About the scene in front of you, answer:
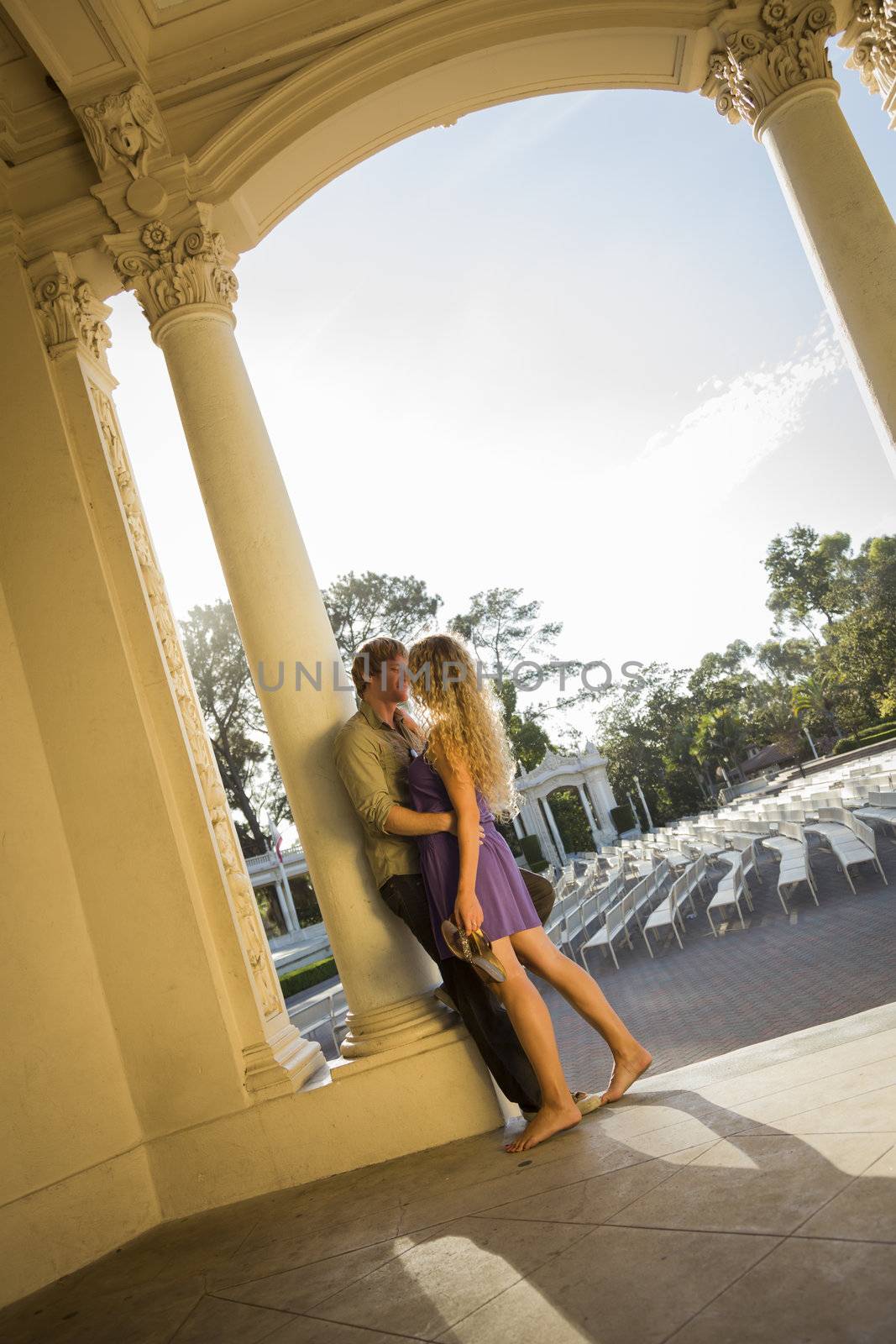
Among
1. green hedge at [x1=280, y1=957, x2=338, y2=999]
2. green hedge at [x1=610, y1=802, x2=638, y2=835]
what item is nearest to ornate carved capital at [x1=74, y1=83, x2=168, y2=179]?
green hedge at [x1=280, y1=957, x2=338, y2=999]

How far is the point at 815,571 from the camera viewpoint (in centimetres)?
4897

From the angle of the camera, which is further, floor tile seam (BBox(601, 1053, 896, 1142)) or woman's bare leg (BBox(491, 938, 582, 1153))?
woman's bare leg (BBox(491, 938, 582, 1153))

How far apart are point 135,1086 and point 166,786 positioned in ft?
5.63

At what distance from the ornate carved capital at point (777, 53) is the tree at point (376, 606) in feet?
79.2

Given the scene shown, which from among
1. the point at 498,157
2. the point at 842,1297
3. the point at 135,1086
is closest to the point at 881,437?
the point at 842,1297

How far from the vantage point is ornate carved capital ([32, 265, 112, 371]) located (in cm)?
616

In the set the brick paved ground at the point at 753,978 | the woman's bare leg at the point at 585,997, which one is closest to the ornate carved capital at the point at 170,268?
the woman's bare leg at the point at 585,997

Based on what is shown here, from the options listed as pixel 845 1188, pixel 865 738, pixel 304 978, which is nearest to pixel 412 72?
pixel 845 1188

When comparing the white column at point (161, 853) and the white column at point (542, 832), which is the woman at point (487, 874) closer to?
the white column at point (161, 853)

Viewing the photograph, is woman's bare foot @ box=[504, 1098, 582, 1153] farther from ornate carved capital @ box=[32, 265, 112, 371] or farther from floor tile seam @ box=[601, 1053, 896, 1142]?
ornate carved capital @ box=[32, 265, 112, 371]

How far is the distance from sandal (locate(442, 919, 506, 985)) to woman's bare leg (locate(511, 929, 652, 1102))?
0.24m

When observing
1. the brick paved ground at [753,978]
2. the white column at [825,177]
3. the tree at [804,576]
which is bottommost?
the brick paved ground at [753,978]

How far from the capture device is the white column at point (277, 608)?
17.3 feet

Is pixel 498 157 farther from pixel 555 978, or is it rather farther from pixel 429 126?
pixel 555 978
